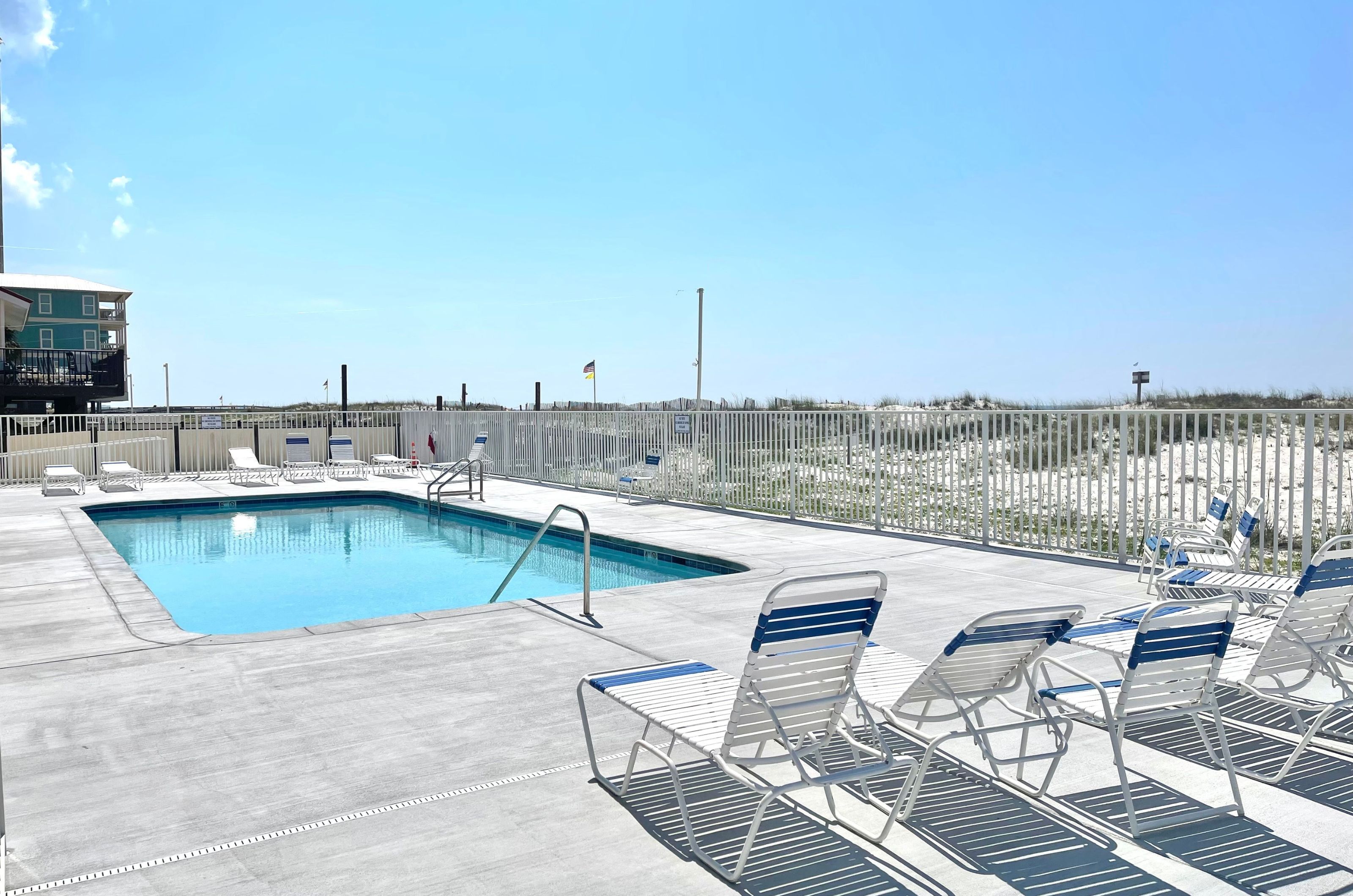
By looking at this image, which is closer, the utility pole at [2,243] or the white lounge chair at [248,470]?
the utility pole at [2,243]

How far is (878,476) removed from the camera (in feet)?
40.1

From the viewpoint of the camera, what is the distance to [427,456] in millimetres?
24906

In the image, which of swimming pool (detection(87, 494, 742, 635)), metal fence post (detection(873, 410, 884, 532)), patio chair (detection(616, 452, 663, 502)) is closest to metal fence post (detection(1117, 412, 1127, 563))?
metal fence post (detection(873, 410, 884, 532))

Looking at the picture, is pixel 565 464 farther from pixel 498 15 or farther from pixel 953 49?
pixel 953 49

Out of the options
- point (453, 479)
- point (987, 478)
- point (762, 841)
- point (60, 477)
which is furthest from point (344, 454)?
point (762, 841)

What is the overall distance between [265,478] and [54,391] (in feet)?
57.8

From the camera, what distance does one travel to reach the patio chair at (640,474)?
16438 millimetres

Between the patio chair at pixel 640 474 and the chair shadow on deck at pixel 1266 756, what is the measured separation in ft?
39.4

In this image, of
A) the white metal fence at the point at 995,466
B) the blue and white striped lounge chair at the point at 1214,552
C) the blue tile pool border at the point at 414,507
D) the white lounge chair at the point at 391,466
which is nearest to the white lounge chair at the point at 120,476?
the white metal fence at the point at 995,466

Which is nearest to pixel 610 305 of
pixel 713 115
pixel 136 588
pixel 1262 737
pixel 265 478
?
pixel 713 115

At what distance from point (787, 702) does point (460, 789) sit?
1442 mm

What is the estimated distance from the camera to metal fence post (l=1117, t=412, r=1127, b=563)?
9430mm

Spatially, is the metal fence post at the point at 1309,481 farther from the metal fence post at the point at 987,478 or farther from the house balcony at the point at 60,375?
the house balcony at the point at 60,375

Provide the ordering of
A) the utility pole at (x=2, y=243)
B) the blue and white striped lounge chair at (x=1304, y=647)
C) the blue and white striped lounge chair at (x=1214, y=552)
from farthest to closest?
1. the utility pole at (x=2, y=243)
2. the blue and white striped lounge chair at (x=1214, y=552)
3. the blue and white striped lounge chair at (x=1304, y=647)
